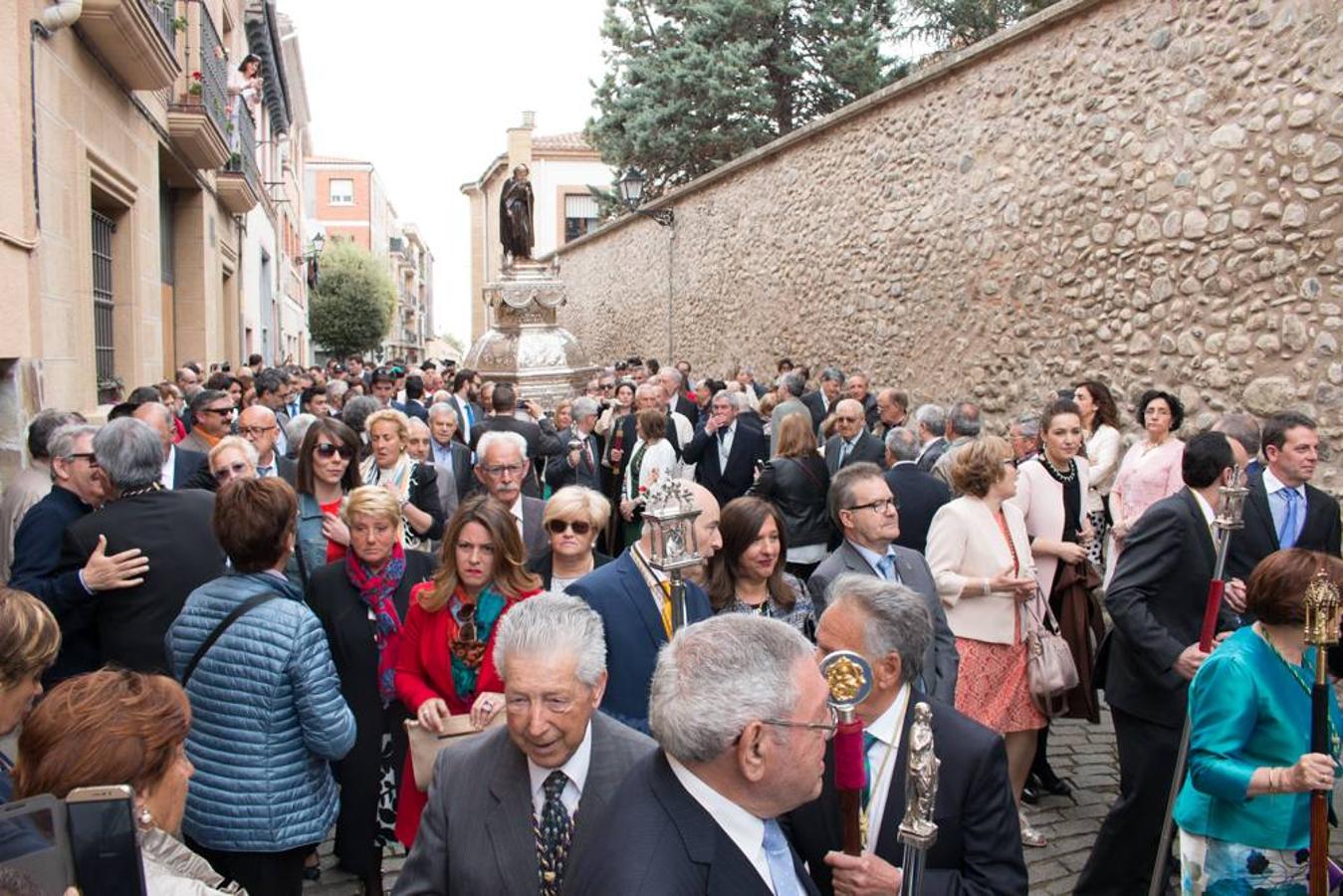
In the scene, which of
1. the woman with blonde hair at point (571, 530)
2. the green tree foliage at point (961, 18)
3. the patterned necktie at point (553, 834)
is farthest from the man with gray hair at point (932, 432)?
the green tree foliage at point (961, 18)

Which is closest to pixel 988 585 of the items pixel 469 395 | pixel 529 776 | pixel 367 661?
pixel 367 661

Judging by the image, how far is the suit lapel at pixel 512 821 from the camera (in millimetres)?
2641

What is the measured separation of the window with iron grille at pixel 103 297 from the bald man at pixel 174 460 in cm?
494

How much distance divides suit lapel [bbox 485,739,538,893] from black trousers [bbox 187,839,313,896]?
114 cm

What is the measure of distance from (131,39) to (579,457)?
494cm

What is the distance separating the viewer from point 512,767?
2740 millimetres

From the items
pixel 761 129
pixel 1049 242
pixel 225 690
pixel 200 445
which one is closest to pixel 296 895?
pixel 225 690

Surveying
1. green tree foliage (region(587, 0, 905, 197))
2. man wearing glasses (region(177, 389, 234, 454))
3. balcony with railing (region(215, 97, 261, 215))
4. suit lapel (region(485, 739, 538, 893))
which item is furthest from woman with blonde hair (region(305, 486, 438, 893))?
green tree foliage (region(587, 0, 905, 197))

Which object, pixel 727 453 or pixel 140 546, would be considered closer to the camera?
pixel 140 546

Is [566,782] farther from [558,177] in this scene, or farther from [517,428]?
[558,177]

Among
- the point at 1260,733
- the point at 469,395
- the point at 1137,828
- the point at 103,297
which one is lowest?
the point at 1137,828

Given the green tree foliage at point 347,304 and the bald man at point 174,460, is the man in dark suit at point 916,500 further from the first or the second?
the green tree foliage at point 347,304

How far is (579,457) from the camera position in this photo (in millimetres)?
8766

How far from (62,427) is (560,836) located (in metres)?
3.23
